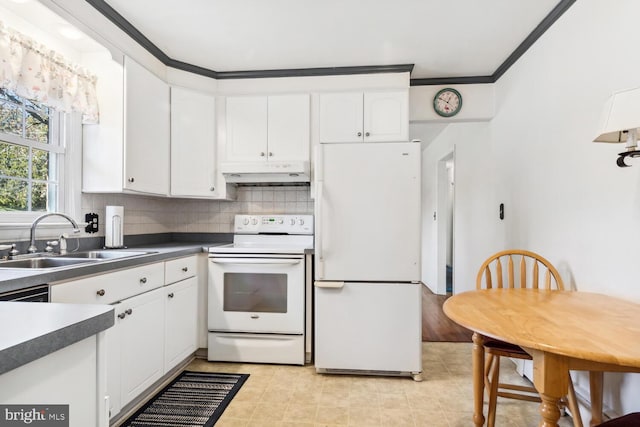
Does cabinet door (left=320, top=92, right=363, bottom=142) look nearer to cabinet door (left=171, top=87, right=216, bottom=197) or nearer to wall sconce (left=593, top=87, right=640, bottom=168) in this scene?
cabinet door (left=171, top=87, right=216, bottom=197)

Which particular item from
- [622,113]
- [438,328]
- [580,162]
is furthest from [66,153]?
[438,328]

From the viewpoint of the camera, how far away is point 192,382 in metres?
2.32

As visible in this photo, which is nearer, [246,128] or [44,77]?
[44,77]

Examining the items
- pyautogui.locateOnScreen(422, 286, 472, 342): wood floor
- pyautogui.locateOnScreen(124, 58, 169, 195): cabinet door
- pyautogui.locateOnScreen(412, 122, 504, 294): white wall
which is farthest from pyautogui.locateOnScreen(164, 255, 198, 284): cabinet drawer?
pyautogui.locateOnScreen(412, 122, 504, 294): white wall

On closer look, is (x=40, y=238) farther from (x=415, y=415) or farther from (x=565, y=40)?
(x=565, y=40)

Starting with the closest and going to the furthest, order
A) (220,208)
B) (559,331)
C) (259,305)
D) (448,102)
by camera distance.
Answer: (559,331) → (259,305) → (448,102) → (220,208)

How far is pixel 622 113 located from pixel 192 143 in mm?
2688

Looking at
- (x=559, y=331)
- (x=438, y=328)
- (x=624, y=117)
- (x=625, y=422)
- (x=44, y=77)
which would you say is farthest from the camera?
(x=438, y=328)

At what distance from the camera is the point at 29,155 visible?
2.04 m

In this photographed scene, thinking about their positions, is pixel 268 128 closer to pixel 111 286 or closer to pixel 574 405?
pixel 111 286

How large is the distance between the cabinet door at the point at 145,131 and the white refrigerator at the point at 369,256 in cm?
124

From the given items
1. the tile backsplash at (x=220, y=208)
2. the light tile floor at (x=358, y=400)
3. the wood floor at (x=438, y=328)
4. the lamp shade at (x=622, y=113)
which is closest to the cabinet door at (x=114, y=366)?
the light tile floor at (x=358, y=400)

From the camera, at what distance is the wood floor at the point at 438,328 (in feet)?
10.6

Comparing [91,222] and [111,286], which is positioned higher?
[91,222]
